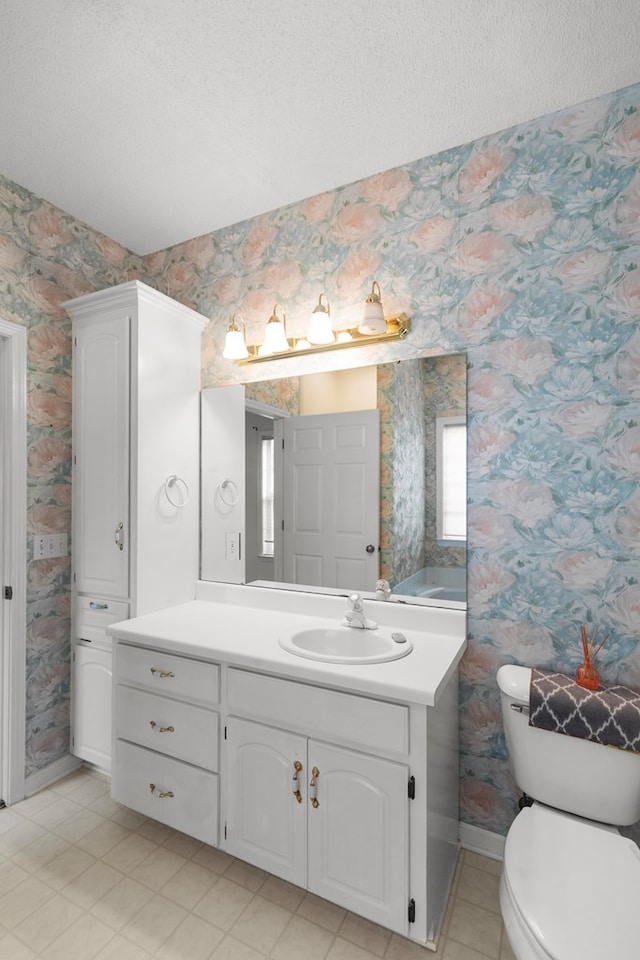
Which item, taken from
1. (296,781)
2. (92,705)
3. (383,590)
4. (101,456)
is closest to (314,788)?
(296,781)

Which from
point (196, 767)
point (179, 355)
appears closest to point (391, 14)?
point (179, 355)

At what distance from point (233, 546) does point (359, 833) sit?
128 cm

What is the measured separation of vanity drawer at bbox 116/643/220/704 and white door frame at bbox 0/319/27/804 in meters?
0.57

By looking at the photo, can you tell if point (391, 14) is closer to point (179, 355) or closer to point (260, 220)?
point (260, 220)

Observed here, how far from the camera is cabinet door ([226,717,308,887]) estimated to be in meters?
1.51

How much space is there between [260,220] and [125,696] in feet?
7.22

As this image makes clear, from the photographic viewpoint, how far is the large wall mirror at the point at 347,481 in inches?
73.1

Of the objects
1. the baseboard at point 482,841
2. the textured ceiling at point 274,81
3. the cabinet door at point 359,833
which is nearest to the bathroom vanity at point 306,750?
the cabinet door at point 359,833

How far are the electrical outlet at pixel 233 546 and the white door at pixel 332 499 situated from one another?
0.95ft

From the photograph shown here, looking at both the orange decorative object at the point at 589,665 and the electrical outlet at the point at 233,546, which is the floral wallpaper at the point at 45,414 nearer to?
the electrical outlet at the point at 233,546

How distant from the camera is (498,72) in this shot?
154 centimetres

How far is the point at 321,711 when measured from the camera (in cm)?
146

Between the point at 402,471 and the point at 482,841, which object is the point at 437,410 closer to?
the point at 402,471

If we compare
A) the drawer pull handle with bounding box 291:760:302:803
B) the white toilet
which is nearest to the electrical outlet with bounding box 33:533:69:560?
the drawer pull handle with bounding box 291:760:302:803
